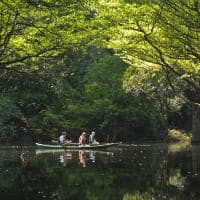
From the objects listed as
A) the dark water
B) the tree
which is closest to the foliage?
the dark water

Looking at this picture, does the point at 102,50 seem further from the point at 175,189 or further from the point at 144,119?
the point at 175,189

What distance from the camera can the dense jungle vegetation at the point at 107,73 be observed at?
17094 millimetres

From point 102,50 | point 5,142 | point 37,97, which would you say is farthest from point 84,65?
point 5,142

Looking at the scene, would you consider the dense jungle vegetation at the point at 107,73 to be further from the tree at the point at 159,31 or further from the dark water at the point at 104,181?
the dark water at the point at 104,181

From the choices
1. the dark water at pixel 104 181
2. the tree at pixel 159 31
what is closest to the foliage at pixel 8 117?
the dark water at pixel 104 181

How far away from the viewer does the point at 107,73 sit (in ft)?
156

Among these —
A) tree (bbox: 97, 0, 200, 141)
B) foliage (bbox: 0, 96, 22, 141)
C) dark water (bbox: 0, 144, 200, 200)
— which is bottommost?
dark water (bbox: 0, 144, 200, 200)

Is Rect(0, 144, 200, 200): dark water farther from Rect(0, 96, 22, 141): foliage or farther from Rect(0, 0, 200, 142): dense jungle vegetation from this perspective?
Rect(0, 96, 22, 141): foliage

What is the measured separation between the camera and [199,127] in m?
41.3

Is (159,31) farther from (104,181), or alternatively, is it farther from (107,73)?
(107,73)

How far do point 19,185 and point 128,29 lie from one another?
7.29 metres

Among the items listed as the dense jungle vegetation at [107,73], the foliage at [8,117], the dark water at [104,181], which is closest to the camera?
the dark water at [104,181]

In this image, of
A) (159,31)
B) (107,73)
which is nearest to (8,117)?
(107,73)

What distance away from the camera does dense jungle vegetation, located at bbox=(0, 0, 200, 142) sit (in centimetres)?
1709
